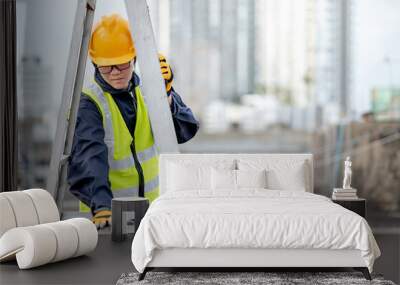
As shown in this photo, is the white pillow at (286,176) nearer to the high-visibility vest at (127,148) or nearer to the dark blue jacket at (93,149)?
the high-visibility vest at (127,148)

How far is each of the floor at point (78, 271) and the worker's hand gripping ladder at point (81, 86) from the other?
5.04 feet

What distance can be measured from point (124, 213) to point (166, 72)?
5.53ft

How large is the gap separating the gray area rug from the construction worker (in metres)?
2.36

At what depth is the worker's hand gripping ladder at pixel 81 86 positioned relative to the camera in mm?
7555

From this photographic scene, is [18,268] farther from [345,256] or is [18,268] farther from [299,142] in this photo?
[299,142]

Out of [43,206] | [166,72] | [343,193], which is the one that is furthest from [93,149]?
[343,193]

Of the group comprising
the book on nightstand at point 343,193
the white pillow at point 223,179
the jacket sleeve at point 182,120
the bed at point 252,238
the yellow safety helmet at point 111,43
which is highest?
the yellow safety helmet at point 111,43

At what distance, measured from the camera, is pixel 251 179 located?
21.6ft

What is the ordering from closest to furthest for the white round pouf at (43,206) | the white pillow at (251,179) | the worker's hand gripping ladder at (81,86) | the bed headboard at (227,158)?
the white round pouf at (43,206) < the white pillow at (251,179) < the bed headboard at (227,158) < the worker's hand gripping ladder at (81,86)

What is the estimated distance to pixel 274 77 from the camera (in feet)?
25.6

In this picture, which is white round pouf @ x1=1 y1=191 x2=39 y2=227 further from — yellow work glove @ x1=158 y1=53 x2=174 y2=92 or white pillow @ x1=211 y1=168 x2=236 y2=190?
yellow work glove @ x1=158 y1=53 x2=174 y2=92

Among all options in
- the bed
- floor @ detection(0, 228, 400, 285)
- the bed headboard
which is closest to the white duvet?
the bed

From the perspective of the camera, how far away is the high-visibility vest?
7.62 m

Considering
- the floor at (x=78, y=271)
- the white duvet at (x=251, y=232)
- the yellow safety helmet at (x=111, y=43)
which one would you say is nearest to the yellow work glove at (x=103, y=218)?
the floor at (x=78, y=271)
